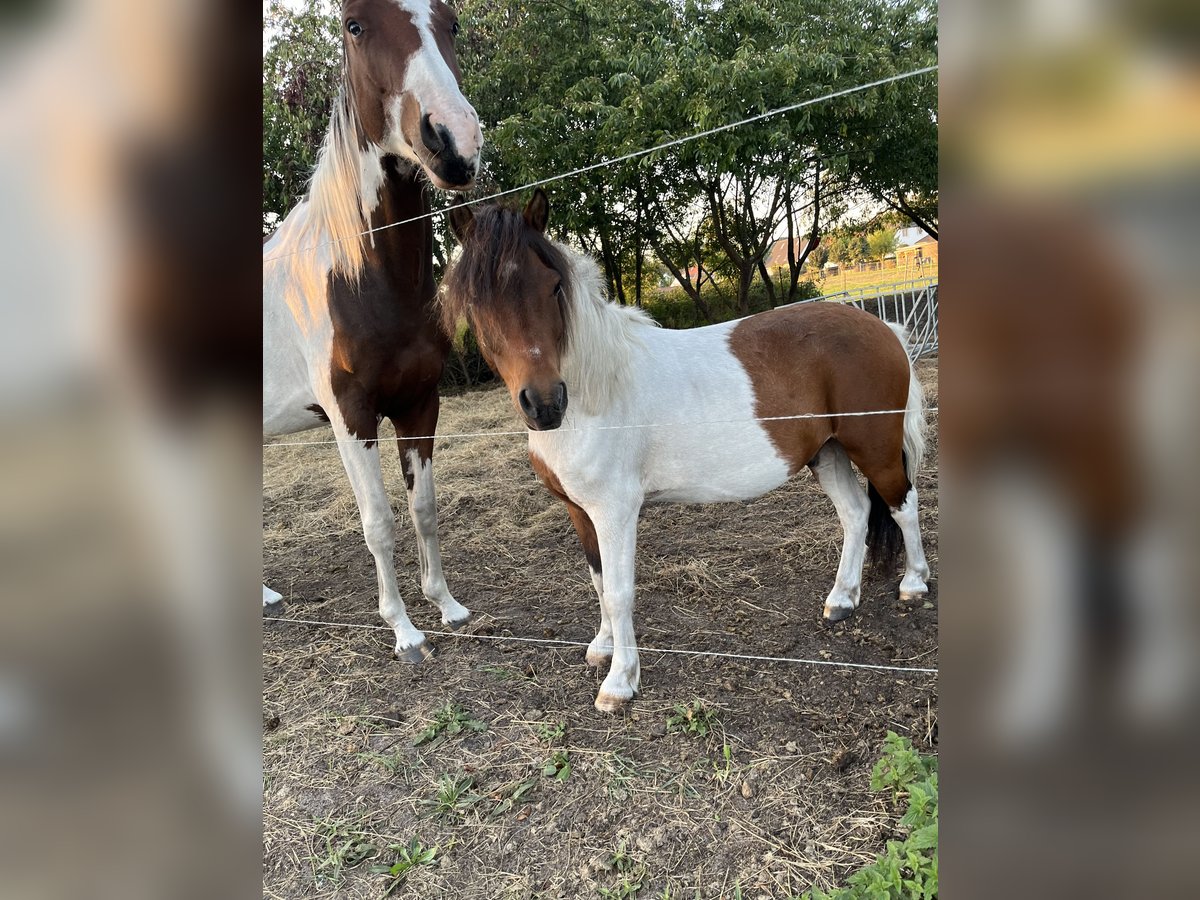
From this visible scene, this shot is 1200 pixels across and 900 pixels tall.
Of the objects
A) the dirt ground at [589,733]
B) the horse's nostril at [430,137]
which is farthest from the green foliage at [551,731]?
the horse's nostril at [430,137]

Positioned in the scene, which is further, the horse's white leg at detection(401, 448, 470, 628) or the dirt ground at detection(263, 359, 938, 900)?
the horse's white leg at detection(401, 448, 470, 628)

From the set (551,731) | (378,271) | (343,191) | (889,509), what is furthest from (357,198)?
(889,509)

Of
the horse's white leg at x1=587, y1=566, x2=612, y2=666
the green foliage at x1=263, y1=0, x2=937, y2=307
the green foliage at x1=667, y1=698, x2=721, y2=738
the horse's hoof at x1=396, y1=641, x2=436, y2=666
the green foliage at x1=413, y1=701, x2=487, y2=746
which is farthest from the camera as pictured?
the green foliage at x1=263, y1=0, x2=937, y2=307

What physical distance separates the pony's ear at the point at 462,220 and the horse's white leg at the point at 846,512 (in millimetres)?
1641

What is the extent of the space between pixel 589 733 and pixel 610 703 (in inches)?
5.0

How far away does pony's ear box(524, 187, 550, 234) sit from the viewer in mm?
1925

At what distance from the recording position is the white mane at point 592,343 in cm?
200

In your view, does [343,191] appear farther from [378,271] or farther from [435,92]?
[435,92]

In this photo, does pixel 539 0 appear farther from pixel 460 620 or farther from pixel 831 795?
pixel 831 795

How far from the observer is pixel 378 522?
2795 mm

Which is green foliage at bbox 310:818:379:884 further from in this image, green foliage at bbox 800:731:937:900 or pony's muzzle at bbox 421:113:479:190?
pony's muzzle at bbox 421:113:479:190

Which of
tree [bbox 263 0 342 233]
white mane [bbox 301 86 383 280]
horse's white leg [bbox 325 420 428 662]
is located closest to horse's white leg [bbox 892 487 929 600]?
horse's white leg [bbox 325 420 428 662]
